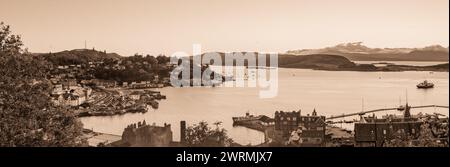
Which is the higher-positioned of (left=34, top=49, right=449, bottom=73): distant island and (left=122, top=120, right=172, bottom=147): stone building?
(left=34, top=49, right=449, bottom=73): distant island

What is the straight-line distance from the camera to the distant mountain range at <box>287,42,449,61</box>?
4371 mm

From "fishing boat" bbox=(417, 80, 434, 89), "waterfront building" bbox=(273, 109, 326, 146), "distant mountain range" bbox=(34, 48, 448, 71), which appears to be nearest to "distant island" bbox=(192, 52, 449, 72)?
"distant mountain range" bbox=(34, 48, 448, 71)

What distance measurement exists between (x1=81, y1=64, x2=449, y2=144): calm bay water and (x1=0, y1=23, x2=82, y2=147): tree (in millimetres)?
766

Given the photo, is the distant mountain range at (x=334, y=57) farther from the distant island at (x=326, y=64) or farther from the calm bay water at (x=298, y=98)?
the calm bay water at (x=298, y=98)

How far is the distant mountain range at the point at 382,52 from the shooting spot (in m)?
4.37

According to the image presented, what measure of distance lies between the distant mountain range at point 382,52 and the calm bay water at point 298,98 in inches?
7.6

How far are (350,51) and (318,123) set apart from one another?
2.77ft

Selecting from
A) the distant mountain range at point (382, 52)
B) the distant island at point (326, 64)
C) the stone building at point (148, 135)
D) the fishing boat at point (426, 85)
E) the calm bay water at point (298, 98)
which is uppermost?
the distant mountain range at point (382, 52)

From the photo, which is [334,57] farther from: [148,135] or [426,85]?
[148,135]

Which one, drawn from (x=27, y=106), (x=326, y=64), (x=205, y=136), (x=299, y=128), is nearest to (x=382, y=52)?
(x=326, y=64)

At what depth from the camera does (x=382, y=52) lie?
469cm

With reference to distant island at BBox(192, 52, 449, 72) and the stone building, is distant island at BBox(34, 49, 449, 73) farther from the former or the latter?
the stone building

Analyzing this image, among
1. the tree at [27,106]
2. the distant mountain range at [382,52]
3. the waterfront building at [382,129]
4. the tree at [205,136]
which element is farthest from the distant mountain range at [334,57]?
the tree at [205,136]
